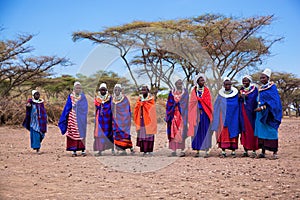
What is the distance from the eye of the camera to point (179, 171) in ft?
21.9

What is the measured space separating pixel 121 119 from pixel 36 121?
212 cm

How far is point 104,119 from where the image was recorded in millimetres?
8883

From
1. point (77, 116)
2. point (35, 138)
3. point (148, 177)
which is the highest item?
point (77, 116)

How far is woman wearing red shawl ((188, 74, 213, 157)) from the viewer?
8.27 metres

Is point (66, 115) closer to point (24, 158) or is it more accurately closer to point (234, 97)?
point (24, 158)

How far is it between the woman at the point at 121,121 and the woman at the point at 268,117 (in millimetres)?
2920

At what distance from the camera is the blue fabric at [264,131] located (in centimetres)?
771

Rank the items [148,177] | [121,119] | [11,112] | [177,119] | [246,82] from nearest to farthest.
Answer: [148,177]
[246,82]
[177,119]
[121,119]
[11,112]

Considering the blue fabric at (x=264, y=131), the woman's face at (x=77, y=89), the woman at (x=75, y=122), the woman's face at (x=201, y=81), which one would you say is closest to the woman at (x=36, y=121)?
the woman at (x=75, y=122)

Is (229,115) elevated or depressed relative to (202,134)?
elevated

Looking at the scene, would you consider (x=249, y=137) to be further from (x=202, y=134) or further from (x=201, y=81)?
(x=201, y=81)

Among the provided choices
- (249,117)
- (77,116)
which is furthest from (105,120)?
(249,117)

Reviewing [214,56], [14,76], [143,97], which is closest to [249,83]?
[143,97]

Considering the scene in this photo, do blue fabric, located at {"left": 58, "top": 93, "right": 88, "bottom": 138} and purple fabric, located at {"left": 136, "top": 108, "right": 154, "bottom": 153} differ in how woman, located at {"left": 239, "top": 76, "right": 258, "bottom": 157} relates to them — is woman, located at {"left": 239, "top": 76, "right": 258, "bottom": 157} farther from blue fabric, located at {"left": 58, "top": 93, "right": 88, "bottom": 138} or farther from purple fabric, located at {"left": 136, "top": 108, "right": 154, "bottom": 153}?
blue fabric, located at {"left": 58, "top": 93, "right": 88, "bottom": 138}
